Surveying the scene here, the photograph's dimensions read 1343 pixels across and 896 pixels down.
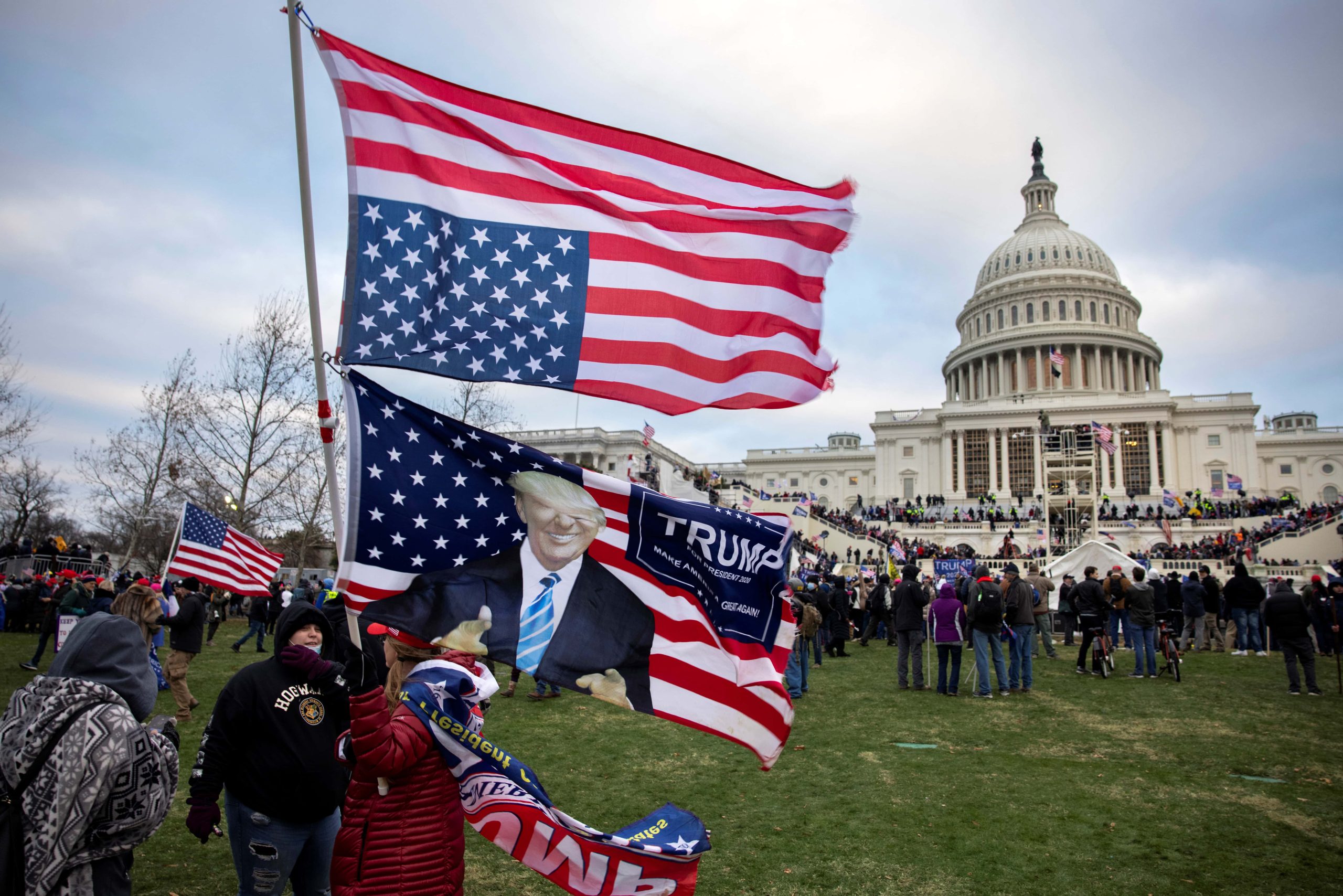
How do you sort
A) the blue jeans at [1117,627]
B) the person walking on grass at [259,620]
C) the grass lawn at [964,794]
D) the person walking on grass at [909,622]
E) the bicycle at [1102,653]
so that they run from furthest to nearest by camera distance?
the person walking on grass at [259,620] → the blue jeans at [1117,627] → the bicycle at [1102,653] → the person walking on grass at [909,622] → the grass lawn at [964,794]

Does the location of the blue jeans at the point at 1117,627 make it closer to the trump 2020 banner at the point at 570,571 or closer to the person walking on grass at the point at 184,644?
the trump 2020 banner at the point at 570,571

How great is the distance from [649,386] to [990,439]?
3043 inches

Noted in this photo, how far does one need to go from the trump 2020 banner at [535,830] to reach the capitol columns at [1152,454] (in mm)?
78713

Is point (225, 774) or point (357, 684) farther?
Answer: point (225, 774)

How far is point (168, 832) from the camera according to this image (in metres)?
5.85

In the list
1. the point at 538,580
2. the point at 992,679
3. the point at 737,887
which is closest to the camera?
the point at 538,580

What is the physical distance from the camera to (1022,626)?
1202 centimetres

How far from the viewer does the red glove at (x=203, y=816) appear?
3234 millimetres

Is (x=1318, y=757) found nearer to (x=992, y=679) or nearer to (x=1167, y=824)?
(x=1167, y=824)

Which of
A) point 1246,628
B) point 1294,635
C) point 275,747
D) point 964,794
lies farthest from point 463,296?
point 1246,628

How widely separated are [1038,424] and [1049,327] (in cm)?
1810

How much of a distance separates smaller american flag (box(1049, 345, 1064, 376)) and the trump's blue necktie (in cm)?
6678

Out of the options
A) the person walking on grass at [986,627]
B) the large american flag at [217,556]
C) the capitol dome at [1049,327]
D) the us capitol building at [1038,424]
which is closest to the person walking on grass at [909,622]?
the person walking on grass at [986,627]

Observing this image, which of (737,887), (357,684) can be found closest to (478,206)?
(357,684)
